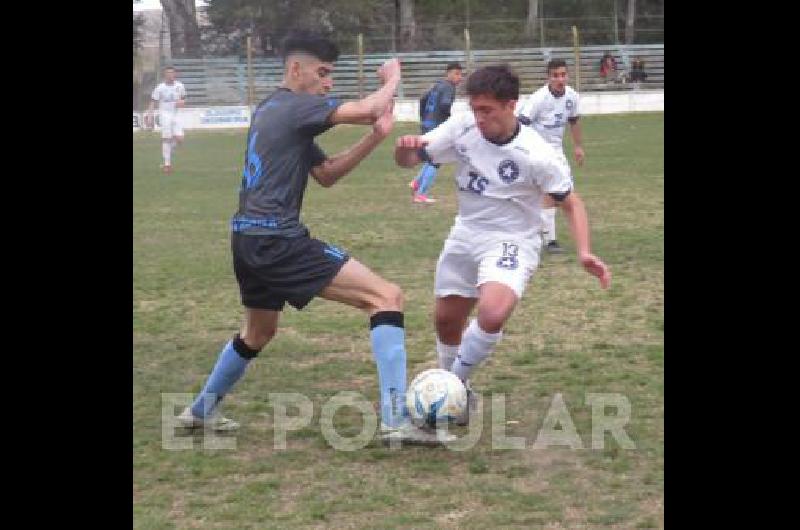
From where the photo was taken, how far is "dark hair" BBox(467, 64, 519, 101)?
6.07 metres

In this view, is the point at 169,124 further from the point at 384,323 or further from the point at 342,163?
the point at 384,323

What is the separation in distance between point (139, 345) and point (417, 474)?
139 inches

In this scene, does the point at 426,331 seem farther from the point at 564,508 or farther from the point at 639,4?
the point at 639,4

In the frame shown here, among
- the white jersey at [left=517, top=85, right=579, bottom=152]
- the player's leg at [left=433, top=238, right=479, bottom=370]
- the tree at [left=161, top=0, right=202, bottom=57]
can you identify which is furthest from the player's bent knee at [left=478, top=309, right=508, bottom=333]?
the tree at [left=161, top=0, right=202, bottom=57]

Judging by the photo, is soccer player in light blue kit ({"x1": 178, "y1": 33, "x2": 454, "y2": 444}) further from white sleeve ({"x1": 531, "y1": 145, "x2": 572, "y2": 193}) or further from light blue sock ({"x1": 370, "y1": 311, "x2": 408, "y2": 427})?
white sleeve ({"x1": 531, "y1": 145, "x2": 572, "y2": 193})

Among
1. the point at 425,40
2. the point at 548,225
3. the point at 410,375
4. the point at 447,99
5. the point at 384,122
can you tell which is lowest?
the point at 410,375

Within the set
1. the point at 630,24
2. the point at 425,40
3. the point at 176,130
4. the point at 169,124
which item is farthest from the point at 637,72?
the point at 169,124

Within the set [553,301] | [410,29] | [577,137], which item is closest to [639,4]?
[410,29]

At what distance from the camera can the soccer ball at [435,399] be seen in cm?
588

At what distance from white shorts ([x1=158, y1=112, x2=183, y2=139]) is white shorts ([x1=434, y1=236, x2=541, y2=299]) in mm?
17728

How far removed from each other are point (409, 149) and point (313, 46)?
770 mm

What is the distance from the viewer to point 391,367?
602 cm

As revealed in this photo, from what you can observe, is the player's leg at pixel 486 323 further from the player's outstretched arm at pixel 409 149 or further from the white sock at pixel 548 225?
the white sock at pixel 548 225

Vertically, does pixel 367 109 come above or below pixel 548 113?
below
